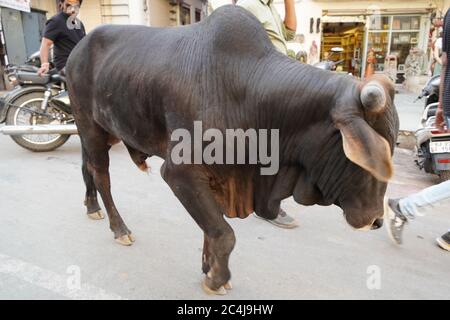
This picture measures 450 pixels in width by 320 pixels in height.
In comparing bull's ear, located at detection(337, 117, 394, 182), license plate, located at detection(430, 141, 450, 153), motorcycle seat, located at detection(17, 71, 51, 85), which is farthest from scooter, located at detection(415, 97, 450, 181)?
motorcycle seat, located at detection(17, 71, 51, 85)

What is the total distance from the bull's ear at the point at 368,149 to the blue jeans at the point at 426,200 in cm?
156

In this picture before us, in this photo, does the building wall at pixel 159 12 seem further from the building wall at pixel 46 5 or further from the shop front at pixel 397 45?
the shop front at pixel 397 45

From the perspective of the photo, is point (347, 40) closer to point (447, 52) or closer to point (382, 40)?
point (382, 40)

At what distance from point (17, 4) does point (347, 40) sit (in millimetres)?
10037

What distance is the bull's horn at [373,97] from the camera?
1.34m

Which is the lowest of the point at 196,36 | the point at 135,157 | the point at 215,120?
the point at 135,157

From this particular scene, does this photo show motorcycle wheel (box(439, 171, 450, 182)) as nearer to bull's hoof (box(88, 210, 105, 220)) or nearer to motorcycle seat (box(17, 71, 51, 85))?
bull's hoof (box(88, 210, 105, 220))

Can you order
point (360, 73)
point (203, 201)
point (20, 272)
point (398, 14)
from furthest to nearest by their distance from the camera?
point (360, 73) < point (398, 14) < point (20, 272) < point (203, 201)

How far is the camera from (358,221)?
1627mm

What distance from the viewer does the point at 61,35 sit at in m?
5.03
